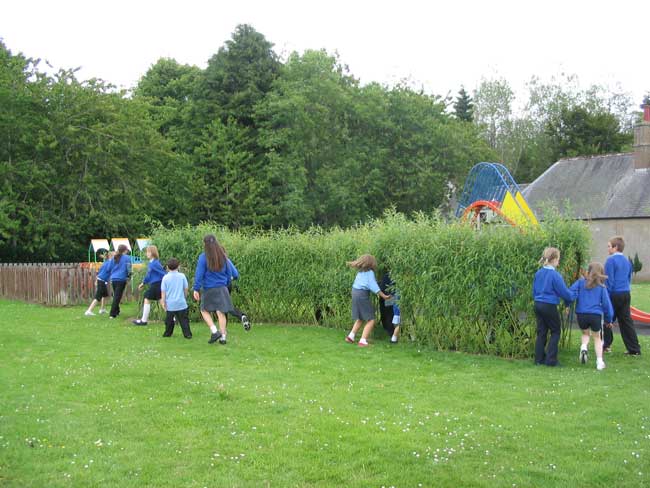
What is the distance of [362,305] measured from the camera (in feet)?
41.0

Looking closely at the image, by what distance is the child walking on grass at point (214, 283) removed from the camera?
12.2 m

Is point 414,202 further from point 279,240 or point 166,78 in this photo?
point 279,240

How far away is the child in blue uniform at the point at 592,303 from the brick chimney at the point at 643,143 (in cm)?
3221

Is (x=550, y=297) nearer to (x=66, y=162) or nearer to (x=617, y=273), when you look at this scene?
(x=617, y=273)

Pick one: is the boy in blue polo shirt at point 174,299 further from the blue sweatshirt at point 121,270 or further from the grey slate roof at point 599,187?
the grey slate roof at point 599,187

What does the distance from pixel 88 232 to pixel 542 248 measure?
25.3 metres

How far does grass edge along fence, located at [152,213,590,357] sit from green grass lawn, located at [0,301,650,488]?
697 mm

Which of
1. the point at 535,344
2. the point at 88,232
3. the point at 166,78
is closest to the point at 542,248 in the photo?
the point at 535,344

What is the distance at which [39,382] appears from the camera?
8.74 metres

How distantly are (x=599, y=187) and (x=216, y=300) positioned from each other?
34.2 m

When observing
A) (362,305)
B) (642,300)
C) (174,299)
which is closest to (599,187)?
(642,300)

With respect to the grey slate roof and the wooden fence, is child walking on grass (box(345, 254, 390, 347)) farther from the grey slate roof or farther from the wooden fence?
the grey slate roof

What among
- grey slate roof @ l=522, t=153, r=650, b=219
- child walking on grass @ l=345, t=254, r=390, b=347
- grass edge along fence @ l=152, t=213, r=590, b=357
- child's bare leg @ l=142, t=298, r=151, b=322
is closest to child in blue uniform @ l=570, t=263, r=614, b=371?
grass edge along fence @ l=152, t=213, r=590, b=357

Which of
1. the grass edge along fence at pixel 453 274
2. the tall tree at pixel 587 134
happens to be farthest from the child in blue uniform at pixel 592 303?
the tall tree at pixel 587 134
